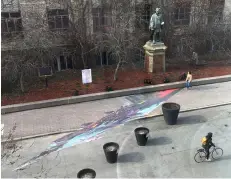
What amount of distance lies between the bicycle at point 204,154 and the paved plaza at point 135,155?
0.17 metres

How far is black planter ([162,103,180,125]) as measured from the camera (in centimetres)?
1266

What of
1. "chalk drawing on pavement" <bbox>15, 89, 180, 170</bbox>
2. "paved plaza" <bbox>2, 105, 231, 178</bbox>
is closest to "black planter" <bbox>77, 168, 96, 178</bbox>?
"paved plaza" <bbox>2, 105, 231, 178</bbox>

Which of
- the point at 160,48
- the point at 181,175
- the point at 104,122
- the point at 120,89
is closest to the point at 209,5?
the point at 160,48

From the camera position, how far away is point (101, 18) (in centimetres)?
2173

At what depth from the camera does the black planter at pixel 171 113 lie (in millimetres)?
12664

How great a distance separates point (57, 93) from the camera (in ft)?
53.6

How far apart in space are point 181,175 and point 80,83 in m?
9.92

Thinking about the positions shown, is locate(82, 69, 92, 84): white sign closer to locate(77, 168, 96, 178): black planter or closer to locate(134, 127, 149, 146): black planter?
locate(134, 127, 149, 146): black planter

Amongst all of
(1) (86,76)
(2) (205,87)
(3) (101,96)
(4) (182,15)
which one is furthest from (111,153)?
(4) (182,15)

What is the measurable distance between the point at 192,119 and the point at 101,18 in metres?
11.7

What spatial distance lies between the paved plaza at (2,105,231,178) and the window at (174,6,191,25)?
13.9 m

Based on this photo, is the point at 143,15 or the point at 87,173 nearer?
the point at 87,173

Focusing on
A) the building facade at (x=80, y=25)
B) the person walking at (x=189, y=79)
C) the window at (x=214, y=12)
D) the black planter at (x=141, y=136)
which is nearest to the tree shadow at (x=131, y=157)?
the black planter at (x=141, y=136)

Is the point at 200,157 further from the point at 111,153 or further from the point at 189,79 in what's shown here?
the point at 189,79
